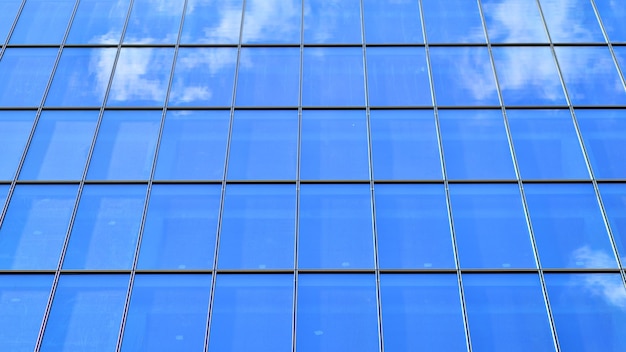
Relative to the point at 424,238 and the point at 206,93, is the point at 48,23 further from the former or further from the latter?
the point at 424,238

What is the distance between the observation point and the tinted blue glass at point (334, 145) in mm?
20344

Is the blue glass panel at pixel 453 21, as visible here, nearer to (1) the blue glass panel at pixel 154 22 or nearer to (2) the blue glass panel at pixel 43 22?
(1) the blue glass panel at pixel 154 22

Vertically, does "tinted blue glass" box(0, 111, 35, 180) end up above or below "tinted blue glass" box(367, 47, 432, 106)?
below

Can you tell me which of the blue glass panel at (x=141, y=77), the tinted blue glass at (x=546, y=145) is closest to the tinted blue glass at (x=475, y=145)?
the tinted blue glass at (x=546, y=145)

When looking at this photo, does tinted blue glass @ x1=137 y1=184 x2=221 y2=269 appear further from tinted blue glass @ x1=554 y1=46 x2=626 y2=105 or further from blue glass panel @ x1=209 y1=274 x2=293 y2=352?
tinted blue glass @ x1=554 y1=46 x2=626 y2=105

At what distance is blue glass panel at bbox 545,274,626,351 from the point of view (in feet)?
57.1

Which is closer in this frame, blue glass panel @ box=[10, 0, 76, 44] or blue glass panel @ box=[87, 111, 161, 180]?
blue glass panel @ box=[87, 111, 161, 180]

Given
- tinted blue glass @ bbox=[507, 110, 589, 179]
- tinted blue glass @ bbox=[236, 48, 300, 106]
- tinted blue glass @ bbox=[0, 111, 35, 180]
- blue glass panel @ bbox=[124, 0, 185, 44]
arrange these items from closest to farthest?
tinted blue glass @ bbox=[507, 110, 589, 179], tinted blue glass @ bbox=[0, 111, 35, 180], tinted blue glass @ bbox=[236, 48, 300, 106], blue glass panel @ bbox=[124, 0, 185, 44]

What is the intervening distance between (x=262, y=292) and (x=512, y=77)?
8851 mm

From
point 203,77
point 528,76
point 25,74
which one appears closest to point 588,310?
point 528,76

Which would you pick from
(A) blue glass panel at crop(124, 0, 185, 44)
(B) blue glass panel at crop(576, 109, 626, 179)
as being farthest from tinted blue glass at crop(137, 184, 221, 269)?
(B) blue glass panel at crop(576, 109, 626, 179)

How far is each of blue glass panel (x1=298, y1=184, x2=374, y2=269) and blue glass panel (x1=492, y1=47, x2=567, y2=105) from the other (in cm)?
491

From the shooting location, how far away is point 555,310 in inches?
704

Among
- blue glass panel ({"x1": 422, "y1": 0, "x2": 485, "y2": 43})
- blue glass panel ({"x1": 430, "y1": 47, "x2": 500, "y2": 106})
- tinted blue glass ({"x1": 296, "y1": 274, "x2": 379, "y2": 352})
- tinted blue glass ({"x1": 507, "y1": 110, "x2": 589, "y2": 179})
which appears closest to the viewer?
tinted blue glass ({"x1": 296, "y1": 274, "x2": 379, "y2": 352})
